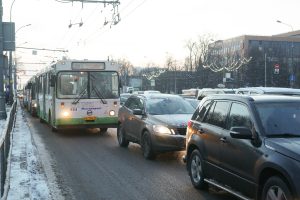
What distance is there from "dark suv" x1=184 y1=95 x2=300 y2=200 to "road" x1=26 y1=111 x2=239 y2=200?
2.08 ft

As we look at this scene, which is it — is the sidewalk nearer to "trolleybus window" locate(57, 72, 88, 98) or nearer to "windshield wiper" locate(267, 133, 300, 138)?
"windshield wiper" locate(267, 133, 300, 138)

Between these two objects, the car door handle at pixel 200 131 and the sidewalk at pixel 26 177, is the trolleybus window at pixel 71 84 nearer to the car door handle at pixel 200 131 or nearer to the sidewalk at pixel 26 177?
the sidewalk at pixel 26 177

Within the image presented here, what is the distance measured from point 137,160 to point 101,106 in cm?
676

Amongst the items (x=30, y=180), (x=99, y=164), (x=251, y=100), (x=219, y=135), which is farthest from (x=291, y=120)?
(x=99, y=164)

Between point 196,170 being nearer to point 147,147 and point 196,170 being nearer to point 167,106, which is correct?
point 147,147

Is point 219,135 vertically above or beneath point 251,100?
beneath

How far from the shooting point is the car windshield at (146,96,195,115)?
1275 cm

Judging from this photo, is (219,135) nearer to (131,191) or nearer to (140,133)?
(131,191)

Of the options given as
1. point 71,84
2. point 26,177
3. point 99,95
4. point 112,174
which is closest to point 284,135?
point 112,174

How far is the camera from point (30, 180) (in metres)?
8.77

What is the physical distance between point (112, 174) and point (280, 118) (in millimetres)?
4353

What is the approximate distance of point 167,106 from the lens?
13.1 metres

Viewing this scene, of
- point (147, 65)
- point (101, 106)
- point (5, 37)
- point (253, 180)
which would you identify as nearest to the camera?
point (253, 180)

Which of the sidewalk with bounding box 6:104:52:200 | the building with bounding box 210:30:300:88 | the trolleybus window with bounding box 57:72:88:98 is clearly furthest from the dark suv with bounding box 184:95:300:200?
the building with bounding box 210:30:300:88
